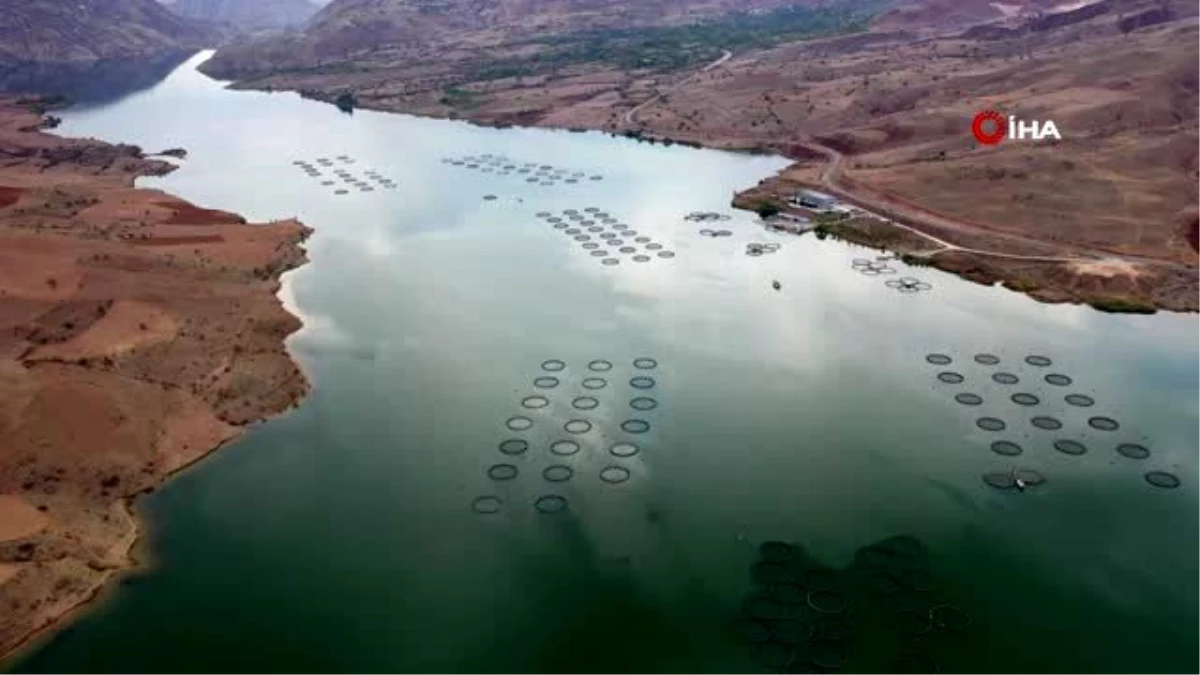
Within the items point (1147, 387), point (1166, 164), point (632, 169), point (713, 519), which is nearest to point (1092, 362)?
point (1147, 387)

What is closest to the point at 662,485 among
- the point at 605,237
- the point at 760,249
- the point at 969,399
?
the point at 969,399

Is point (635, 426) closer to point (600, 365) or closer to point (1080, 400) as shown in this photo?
point (600, 365)

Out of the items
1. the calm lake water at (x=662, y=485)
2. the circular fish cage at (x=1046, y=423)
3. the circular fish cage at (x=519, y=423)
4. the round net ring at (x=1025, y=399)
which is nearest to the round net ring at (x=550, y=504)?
the calm lake water at (x=662, y=485)

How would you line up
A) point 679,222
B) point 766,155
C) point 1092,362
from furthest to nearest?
point 766,155
point 679,222
point 1092,362

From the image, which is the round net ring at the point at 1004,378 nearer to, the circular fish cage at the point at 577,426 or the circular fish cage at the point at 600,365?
the circular fish cage at the point at 600,365

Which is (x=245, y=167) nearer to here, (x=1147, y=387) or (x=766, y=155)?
(x=766, y=155)
